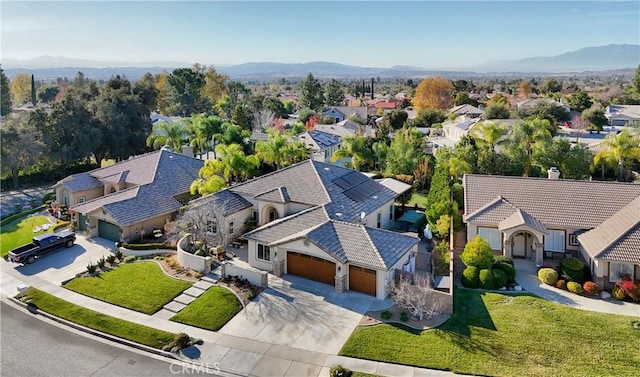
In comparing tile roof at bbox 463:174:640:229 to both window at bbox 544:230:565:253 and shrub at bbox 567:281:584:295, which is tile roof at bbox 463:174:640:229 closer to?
window at bbox 544:230:565:253

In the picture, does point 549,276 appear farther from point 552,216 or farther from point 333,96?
point 333,96

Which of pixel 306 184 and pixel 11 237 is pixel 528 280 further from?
pixel 11 237

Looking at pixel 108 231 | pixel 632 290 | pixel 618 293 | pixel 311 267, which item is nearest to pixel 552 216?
Result: pixel 618 293

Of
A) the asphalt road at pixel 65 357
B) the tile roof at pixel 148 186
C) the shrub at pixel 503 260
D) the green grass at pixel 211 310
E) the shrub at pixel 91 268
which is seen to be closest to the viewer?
the asphalt road at pixel 65 357

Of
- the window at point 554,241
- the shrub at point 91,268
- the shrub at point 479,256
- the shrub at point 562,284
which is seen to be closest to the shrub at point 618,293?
the shrub at point 562,284

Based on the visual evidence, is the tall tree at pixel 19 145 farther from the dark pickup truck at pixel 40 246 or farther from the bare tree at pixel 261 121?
the bare tree at pixel 261 121

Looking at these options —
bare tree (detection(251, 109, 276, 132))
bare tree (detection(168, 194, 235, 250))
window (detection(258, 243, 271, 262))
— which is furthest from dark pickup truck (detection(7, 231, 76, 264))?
bare tree (detection(251, 109, 276, 132))
